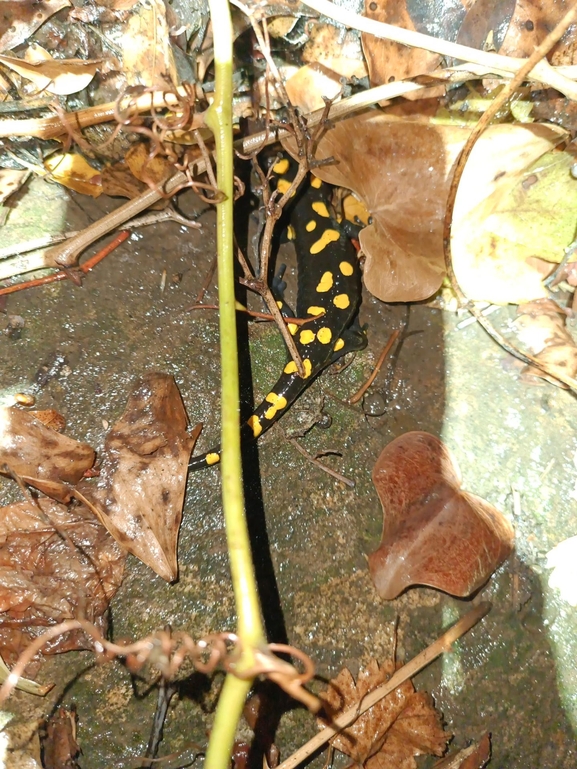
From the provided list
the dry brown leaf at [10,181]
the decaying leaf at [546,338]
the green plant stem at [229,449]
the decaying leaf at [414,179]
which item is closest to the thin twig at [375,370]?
the decaying leaf at [414,179]

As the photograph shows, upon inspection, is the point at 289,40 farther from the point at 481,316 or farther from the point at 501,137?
the point at 481,316

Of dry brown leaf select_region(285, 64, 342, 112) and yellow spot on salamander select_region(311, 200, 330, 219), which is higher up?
dry brown leaf select_region(285, 64, 342, 112)

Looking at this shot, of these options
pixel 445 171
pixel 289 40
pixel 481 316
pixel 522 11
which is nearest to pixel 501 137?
pixel 445 171

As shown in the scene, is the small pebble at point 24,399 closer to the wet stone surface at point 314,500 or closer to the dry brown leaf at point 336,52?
the wet stone surface at point 314,500

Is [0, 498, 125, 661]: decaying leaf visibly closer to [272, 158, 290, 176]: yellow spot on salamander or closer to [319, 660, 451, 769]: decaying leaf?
[319, 660, 451, 769]: decaying leaf

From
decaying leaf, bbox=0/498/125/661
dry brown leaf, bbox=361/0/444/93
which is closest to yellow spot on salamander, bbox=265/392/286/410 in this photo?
decaying leaf, bbox=0/498/125/661

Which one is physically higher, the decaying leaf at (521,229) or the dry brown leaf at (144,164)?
the dry brown leaf at (144,164)

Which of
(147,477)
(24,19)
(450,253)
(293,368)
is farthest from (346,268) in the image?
(24,19)
